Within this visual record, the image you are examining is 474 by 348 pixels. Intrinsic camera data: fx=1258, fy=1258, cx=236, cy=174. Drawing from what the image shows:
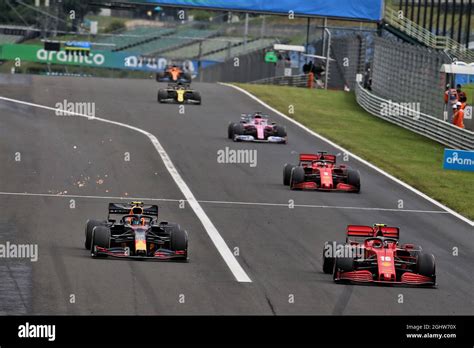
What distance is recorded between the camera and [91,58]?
7281 centimetres

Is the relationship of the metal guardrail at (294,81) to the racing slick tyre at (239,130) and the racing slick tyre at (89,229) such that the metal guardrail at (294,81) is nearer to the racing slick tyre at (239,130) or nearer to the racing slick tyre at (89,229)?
the racing slick tyre at (239,130)

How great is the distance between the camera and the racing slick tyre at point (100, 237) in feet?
62.4

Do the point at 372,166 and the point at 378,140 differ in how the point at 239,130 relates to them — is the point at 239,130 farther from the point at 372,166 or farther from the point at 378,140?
the point at 378,140

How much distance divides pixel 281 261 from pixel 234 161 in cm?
1422

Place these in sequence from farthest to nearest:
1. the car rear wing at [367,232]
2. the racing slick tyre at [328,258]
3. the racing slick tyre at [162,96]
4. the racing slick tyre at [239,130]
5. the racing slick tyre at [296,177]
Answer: the racing slick tyre at [162,96]
the racing slick tyre at [239,130]
the racing slick tyre at [296,177]
the car rear wing at [367,232]
the racing slick tyre at [328,258]

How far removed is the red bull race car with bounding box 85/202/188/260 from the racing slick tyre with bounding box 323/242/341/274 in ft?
7.02

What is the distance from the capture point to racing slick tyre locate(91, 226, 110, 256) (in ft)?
62.4

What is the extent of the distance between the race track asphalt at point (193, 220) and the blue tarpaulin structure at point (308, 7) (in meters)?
21.8

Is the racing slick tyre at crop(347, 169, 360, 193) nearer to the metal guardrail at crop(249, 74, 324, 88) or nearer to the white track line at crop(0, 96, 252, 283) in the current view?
the white track line at crop(0, 96, 252, 283)

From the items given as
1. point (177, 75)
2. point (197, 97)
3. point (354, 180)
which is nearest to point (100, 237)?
point (354, 180)

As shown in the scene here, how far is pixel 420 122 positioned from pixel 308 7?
77.7ft

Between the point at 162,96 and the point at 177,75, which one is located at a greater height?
the point at 177,75

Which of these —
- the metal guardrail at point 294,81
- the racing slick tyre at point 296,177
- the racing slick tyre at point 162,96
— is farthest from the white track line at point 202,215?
the metal guardrail at point 294,81

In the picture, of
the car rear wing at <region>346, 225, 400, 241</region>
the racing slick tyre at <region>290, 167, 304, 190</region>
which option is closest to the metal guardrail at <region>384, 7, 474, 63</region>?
the racing slick tyre at <region>290, 167, 304, 190</region>
